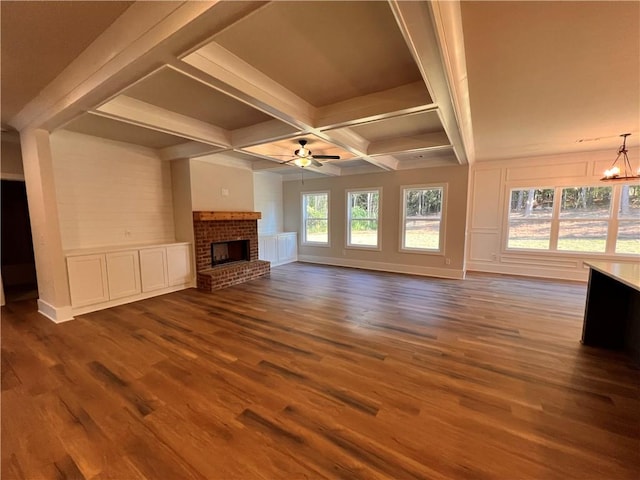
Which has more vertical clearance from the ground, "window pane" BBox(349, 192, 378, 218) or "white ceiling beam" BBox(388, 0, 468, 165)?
"white ceiling beam" BBox(388, 0, 468, 165)

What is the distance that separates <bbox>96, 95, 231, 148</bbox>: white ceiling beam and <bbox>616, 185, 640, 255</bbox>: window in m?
7.44

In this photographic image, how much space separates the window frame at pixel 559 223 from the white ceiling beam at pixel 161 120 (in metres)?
6.12

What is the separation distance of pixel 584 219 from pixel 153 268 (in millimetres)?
8474

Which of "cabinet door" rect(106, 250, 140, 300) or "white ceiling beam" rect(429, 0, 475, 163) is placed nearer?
"white ceiling beam" rect(429, 0, 475, 163)

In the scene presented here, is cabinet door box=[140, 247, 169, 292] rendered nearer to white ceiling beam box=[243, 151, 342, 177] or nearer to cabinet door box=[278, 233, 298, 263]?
white ceiling beam box=[243, 151, 342, 177]

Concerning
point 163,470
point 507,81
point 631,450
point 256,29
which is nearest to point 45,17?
point 256,29

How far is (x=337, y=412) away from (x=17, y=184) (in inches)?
300

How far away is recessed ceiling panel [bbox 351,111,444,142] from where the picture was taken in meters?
3.61

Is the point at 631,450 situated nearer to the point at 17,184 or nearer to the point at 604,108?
the point at 604,108

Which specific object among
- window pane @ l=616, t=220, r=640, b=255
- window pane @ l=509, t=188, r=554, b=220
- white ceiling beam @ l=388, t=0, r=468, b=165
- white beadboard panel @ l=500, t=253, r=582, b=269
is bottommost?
white beadboard panel @ l=500, t=253, r=582, b=269

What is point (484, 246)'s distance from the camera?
6.30m

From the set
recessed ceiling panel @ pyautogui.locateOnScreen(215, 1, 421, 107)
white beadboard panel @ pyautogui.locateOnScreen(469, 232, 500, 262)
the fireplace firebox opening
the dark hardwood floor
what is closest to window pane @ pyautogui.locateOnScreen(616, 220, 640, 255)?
white beadboard panel @ pyautogui.locateOnScreen(469, 232, 500, 262)

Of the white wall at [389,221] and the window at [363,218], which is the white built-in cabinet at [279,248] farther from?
the window at [363,218]

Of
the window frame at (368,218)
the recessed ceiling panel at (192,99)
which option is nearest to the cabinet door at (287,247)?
the window frame at (368,218)
